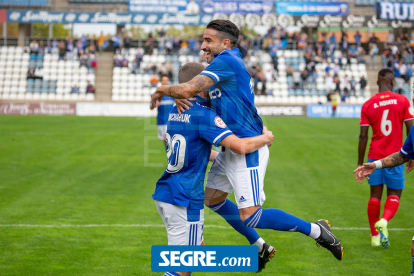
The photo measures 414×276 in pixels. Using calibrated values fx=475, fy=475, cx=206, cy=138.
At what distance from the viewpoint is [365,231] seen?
6.99m

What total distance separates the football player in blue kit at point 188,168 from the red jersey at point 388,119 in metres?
3.10

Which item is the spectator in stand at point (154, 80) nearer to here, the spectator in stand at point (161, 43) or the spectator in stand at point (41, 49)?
the spectator in stand at point (161, 43)

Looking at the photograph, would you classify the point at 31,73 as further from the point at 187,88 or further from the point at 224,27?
the point at 187,88

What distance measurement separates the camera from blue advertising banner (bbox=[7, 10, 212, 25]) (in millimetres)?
37562

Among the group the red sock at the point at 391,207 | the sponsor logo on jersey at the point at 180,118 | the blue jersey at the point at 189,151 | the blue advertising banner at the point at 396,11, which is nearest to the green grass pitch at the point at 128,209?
the red sock at the point at 391,207

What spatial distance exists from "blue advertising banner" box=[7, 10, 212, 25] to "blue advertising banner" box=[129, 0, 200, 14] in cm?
80

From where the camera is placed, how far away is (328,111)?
32125mm

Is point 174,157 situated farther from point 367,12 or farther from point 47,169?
point 367,12

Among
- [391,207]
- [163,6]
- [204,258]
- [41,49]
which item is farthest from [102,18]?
[204,258]

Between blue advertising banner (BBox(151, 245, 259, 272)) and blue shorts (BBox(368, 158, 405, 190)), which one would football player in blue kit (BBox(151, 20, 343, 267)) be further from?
blue shorts (BBox(368, 158, 405, 190))

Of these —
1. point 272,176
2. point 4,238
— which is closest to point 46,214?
point 4,238

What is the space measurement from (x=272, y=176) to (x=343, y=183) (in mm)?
1647

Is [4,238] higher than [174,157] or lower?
lower

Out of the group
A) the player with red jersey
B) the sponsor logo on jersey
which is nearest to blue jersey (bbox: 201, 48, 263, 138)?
the sponsor logo on jersey
